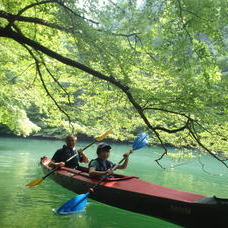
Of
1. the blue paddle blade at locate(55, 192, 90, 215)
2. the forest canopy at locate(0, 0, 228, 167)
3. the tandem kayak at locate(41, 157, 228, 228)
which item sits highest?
the forest canopy at locate(0, 0, 228, 167)

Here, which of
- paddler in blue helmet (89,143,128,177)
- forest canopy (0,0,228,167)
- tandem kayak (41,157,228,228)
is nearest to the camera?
tandem kayak (41,157,228,228)

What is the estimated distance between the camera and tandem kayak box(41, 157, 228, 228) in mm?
4609

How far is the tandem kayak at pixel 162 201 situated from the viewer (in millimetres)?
4609

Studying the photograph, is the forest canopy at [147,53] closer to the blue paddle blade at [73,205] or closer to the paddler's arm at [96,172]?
the paddler's arm at [96,172]

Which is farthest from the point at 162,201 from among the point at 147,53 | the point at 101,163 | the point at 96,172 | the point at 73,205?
the point at 147,53

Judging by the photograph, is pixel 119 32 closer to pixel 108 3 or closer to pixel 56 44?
pixel 108 3

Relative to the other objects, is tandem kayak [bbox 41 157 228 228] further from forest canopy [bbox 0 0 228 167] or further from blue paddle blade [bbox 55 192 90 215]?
forest canopy [bbox 0 0 228 167]

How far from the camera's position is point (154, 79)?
691cm

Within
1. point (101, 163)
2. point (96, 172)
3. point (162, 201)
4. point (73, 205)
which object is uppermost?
point (101, 163)

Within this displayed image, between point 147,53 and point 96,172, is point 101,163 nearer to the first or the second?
point 96,172

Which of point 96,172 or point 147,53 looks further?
point 96,172

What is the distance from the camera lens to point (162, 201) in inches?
204

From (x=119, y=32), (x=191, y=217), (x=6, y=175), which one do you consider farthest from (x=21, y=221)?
(x=6, y=175)

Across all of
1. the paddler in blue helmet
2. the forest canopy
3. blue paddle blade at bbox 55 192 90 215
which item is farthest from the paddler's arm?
the forest canopy
